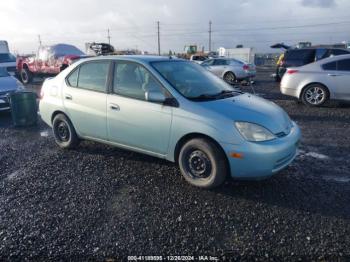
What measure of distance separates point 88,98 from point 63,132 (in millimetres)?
1087

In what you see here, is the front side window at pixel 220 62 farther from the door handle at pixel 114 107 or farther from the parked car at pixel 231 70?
the door handle at pixel 114 107

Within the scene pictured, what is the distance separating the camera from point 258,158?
10.8ft

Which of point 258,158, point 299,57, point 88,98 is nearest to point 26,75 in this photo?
point 88,98

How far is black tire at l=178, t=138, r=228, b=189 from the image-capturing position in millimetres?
3490

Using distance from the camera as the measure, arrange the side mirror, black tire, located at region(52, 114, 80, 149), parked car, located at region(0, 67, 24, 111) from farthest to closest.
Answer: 1. parked car, located at region(0, 67, 24, 111)
2. black tire, located at region(52, 114, 80, 149)
3. the side mirror

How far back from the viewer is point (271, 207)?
3289 millimetres

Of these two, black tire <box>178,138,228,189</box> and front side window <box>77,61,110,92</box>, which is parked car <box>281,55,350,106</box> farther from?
front side window <box>77,61,110,92</box>

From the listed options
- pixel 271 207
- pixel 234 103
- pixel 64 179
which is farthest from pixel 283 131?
pixel 64 179

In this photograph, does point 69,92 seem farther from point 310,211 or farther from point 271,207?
point 310,211

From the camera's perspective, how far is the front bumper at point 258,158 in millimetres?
3293

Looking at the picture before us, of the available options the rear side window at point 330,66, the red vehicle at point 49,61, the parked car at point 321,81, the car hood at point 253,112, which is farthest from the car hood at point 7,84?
the rear side window at point 330,66

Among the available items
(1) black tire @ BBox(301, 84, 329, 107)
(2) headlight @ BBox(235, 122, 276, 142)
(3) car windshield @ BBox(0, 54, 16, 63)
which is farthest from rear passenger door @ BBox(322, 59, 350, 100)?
(3) car windshield @ BBox(0, 54, 16, 63)

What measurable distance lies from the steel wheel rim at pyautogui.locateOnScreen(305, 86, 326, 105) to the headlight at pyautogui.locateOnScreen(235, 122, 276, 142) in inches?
233

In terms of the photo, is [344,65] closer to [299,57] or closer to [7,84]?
[299,57]
